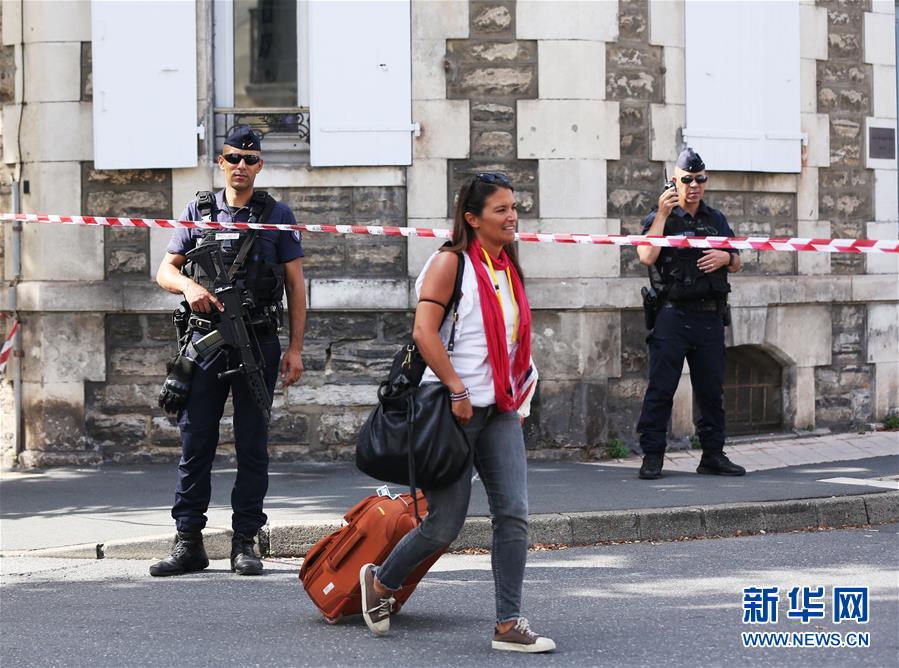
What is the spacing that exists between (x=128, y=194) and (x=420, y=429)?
5.57 meters

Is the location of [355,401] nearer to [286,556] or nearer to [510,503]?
[286,556]

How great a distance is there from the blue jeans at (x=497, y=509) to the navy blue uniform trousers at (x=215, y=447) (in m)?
1.56

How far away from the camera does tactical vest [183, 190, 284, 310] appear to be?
6508 mm

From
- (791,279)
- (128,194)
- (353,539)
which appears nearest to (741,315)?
(791,279)

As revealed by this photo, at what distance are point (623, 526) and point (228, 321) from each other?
2.44 metres

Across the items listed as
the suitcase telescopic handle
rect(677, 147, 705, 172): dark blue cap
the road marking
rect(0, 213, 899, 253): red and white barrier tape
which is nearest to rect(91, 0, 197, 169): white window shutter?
rect(0, 213, 899, 253): red and white barrier tape

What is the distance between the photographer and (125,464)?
32.6 feet

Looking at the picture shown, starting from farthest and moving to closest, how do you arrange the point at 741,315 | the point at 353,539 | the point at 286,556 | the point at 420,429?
the point at 741,315 → the point at 286,556 → the point at 353,539 → the point at 420,429

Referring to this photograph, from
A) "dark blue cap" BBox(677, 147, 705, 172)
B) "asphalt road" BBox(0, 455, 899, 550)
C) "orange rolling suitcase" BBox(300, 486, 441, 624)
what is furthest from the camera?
"dark blue cap" BBox(677, 147, 705, 172)

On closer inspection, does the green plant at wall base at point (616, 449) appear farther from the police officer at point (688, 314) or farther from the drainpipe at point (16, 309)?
the drainpipe at point (16, 309)

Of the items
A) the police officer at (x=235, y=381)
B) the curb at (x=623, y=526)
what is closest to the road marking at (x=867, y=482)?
the curb at (x=623, y=526)

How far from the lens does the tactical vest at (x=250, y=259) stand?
651 centimetres

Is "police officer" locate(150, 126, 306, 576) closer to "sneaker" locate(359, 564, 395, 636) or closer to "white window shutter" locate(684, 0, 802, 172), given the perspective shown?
"sneaker" locate(359, 564, 395, 636)

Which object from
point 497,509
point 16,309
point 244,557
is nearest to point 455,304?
point 497,509
